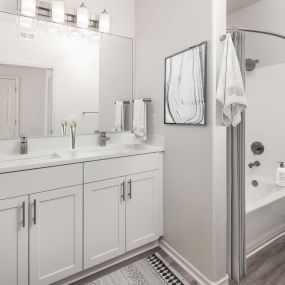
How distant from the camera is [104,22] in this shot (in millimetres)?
2170

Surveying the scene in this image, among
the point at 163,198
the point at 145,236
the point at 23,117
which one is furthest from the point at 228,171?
the point at 23,117

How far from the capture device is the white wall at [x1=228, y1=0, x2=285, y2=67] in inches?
95.3

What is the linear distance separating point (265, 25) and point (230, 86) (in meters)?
1.74

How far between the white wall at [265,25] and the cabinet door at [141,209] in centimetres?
193

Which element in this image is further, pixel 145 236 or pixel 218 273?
pixel 145 236

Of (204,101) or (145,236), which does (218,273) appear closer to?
(145,236)

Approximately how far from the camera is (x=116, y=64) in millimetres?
2338

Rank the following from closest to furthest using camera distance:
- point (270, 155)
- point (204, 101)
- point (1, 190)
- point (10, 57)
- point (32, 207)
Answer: point (1, 190), point (32, 207), point (204, 101), point (10, 57), point (270, 155)

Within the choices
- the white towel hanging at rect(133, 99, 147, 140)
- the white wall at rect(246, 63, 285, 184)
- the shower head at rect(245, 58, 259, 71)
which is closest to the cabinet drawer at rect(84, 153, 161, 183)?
the white towel hanging at rect(133, 99, 147, 140)

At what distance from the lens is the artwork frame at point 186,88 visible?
157 cm

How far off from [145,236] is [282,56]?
94.2 inches

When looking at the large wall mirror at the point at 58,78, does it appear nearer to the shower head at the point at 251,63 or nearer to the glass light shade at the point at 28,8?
the glass light shade at the point at 28,8

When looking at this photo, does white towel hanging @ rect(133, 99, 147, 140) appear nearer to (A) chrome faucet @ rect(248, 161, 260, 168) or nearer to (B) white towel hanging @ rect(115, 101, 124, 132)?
(B) white towel hanging @ rect(115, 101, 124, 132)

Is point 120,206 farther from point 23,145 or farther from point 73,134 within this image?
point 23,145
